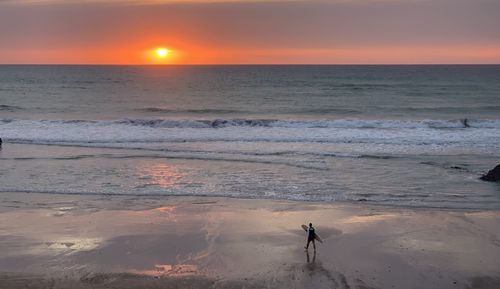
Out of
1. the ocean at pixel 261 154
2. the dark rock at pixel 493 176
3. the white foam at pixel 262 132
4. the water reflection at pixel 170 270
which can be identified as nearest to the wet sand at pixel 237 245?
the water reflection at pixel 170 270

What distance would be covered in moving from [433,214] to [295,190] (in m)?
4.86

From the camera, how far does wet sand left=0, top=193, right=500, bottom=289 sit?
35.6ft

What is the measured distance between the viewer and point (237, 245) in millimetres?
12695

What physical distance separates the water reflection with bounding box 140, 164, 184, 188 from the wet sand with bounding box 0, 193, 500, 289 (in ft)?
8.25

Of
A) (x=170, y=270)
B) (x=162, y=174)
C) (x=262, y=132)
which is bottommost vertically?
(x=170, y=270)

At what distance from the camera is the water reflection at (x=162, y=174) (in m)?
19.5

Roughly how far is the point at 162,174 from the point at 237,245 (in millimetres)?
8948

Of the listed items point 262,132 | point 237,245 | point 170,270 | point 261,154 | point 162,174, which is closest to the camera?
point 170,270

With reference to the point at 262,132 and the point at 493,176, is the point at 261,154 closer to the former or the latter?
the point at 262,132

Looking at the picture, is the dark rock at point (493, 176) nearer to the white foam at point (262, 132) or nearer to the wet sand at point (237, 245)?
the wet sand at point (237, 245)

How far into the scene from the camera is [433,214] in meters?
15.5

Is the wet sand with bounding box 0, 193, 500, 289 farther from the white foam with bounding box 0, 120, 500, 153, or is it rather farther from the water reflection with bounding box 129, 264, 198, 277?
the white foam with bounding box 0, 120, 500, 153

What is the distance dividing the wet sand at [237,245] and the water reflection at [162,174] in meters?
2.51

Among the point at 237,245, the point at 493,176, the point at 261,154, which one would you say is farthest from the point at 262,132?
the point at 237,245
